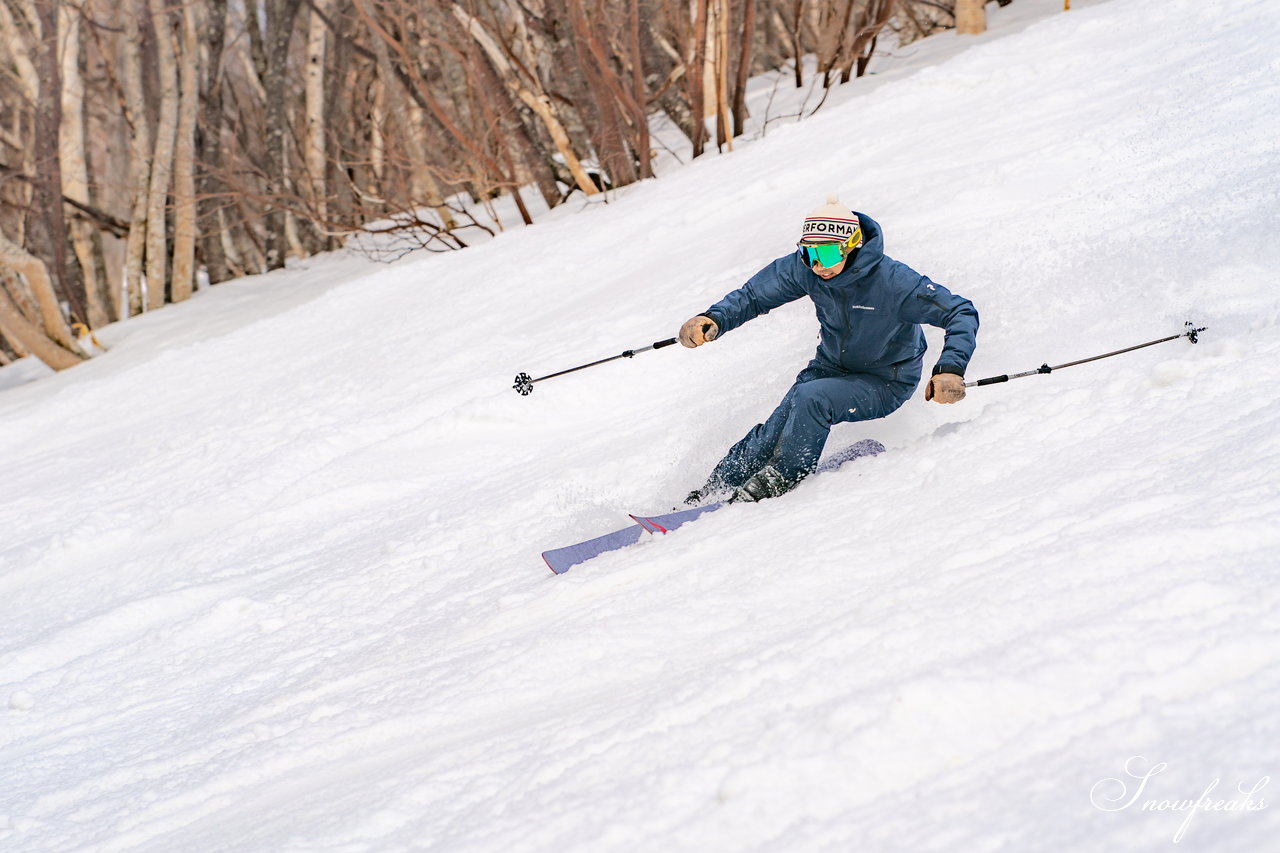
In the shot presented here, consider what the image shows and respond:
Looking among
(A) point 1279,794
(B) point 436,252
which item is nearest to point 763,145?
(B) point 436,252

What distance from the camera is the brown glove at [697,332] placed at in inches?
176

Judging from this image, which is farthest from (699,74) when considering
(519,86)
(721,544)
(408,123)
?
(721,544)

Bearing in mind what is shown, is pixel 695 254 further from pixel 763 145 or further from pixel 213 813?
pixel 213 813

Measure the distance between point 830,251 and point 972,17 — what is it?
8.17 meters

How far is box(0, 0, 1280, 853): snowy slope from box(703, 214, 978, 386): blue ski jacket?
0.35 m

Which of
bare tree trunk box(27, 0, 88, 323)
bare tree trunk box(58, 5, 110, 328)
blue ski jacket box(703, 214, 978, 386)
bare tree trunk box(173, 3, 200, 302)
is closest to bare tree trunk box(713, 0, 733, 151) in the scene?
blue ski jacket box(703, 214, 978, 386)

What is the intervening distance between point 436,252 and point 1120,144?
586cm

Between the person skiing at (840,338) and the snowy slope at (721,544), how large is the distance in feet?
0.80

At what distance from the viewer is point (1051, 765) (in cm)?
210

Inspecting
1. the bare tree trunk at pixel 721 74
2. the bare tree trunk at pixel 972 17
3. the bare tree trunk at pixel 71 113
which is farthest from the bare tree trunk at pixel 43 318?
the bare tree trunk at pixel 972 17

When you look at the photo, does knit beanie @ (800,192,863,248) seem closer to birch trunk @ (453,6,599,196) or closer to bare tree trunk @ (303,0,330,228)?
birch trunk @ (453,6,599,196)

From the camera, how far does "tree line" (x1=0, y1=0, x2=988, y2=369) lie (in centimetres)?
947

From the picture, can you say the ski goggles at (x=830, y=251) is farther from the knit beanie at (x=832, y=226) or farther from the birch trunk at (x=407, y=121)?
the birch trunk at (x=407, y=121)

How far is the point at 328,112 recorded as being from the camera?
563 inches
